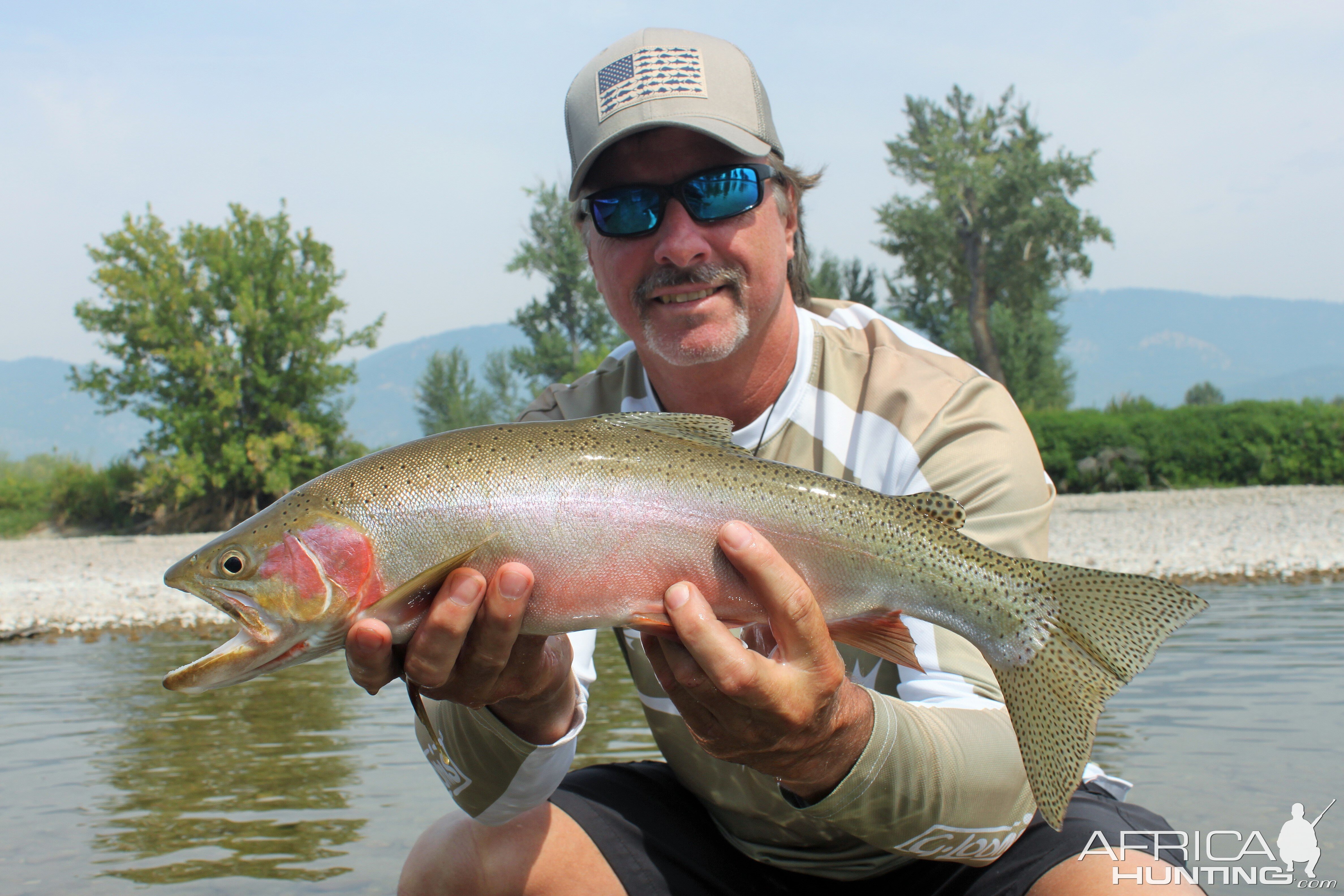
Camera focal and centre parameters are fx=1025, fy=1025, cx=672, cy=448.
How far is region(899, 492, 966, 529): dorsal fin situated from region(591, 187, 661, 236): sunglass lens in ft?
4.09

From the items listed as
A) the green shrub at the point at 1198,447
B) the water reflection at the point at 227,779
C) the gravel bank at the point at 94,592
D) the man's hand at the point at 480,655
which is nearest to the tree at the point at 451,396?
the green shrub at the point at 1198,447

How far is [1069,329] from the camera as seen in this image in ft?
165

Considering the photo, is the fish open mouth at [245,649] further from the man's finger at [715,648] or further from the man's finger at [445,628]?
the man's finger at [715,648]

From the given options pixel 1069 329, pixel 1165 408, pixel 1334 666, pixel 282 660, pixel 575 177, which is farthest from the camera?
pixel 1069 329

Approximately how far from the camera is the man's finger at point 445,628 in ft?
7.34

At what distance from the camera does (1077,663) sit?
2391 mm

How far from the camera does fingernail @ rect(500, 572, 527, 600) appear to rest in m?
2.23

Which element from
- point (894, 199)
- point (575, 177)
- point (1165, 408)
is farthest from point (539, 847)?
point (894, 199)

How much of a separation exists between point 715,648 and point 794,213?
6.38ft

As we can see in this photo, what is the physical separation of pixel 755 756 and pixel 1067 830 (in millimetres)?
937

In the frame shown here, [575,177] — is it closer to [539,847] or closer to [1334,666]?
[539,847]

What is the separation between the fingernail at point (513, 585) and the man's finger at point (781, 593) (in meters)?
0.44

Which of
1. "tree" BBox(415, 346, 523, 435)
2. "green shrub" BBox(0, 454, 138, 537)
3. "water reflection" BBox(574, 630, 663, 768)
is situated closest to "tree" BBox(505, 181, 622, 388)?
"tree" BBox(415, 346, 523, 435)

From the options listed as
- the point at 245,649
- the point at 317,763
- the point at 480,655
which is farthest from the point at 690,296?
the point at 317,763
